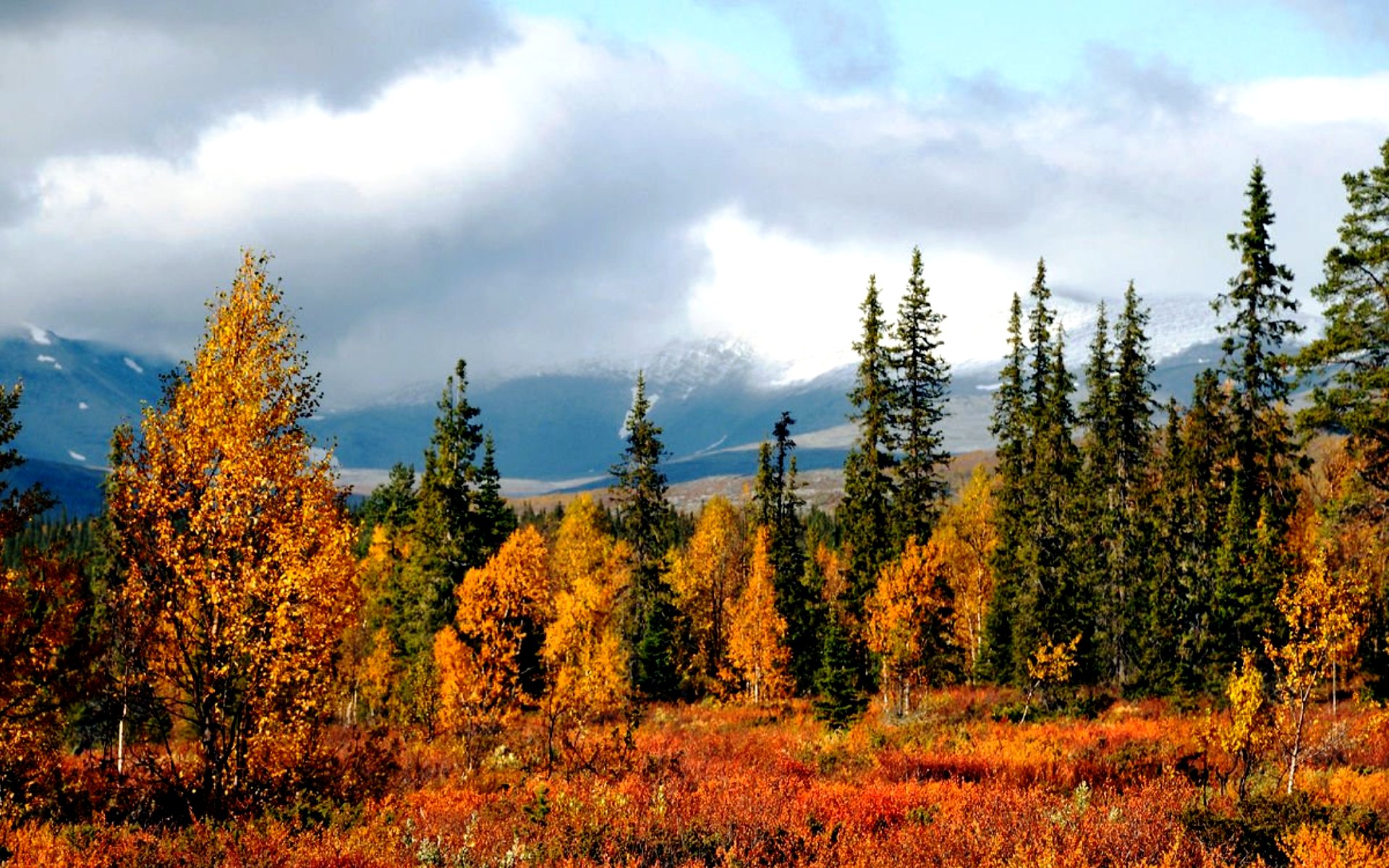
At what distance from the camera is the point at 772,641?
43812 millimetres

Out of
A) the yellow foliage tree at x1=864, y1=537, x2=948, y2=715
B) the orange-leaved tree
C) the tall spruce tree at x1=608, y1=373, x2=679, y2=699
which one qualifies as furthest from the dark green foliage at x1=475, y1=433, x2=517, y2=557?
the orange-leaved tree

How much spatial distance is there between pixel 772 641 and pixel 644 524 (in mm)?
8904

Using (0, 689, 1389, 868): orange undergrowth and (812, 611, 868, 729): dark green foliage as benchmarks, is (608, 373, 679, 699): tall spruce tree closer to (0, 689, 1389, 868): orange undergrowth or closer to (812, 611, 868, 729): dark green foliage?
(812, 611, 868, 729): dark green foliage

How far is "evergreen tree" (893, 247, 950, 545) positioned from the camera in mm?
39594

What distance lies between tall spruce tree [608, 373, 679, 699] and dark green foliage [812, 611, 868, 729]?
38.4ft

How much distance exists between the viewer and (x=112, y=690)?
13406 millimetres

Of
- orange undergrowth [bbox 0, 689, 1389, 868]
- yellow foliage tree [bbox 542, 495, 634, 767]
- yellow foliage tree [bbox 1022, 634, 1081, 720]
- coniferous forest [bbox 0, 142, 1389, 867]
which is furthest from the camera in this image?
yellow foliage tree [bbox 1022, 634, 1081, 720]

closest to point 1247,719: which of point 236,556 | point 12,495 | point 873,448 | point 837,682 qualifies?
point 236,556

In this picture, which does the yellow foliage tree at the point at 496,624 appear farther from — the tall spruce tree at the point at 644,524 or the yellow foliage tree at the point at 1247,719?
the yellow foliage tree at the point at 1247,719

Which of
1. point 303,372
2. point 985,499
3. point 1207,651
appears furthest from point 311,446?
point 985,499

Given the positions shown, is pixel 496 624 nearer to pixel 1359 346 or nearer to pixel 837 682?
pixel 837 682

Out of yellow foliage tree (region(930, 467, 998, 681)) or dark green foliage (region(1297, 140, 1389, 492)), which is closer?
→ dark green foliage (region(1297, 140, 1389, 492))

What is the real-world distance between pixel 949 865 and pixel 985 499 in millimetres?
50907

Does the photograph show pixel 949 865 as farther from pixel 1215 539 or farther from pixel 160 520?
pixel 1215 539
